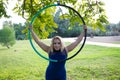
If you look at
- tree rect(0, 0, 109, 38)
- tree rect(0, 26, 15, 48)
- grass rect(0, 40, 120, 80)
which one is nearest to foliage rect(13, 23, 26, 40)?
tree rect(0, 0, 109, 38)

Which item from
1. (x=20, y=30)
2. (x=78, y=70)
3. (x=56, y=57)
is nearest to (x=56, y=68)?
(x=56, y=57)

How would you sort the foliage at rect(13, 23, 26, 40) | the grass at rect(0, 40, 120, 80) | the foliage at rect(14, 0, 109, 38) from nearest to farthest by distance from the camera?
1. the foliage at rect(14, 0, 109, 38)
2. the foliage at rect(13, 23, 26, 40)
3. the grass at rect(0, 40, 120, 80)

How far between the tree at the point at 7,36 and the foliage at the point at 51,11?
1388cm

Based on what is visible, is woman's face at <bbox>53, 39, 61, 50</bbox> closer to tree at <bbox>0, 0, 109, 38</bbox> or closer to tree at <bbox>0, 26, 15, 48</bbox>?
tree at <bbox>0, 0, 109, 38</bbox>

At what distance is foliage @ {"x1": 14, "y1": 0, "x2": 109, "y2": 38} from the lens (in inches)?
258

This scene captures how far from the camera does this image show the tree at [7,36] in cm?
2142

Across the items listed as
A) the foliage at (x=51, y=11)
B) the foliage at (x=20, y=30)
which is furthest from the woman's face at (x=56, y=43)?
the foliage at (x=20, y=30)

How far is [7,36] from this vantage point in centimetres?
2183

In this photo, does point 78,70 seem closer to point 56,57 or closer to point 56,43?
point 56,57

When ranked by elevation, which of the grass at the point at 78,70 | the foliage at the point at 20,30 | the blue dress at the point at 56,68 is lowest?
the grass at the point at 78,70

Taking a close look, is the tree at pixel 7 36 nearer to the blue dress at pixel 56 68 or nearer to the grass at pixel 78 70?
the grass at pixel 78 70

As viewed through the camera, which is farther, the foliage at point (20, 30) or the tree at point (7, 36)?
the tree at point (7, 36)

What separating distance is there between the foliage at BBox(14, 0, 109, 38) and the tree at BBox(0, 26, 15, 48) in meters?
13.9

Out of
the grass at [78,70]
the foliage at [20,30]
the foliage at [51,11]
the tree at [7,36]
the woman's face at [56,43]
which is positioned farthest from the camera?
the tree at [7,36]
